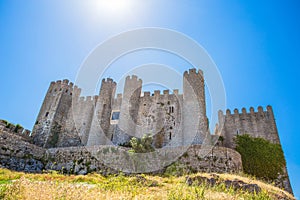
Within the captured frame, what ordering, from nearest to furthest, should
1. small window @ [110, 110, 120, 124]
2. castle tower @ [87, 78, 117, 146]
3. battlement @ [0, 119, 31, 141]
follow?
battlement @ [0, 119, 31, 141], castle tower @ [87, 78, 117, 146], small window @ [110, 110, 120, 124]

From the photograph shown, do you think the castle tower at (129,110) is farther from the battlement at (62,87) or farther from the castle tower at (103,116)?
the battlement at (62,87)

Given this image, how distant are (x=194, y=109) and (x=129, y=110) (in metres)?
7.99

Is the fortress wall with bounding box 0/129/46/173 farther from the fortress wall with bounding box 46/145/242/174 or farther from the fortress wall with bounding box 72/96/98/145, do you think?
the fortress wall with bounding box 72/96/98/145

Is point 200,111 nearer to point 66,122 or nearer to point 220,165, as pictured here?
point 220,165

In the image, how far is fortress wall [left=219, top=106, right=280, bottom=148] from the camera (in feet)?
81.4

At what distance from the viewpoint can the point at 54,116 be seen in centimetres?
2778

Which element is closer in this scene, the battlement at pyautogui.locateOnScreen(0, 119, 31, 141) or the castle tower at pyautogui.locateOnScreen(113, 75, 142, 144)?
the battlement at pyautogui.locateOnScreen(0, 119, 31, 141)

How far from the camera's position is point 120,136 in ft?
78.2

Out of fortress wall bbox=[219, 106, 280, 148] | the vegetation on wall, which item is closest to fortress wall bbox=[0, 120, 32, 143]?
fortress wall bbox=[219, 106, 280, 148]

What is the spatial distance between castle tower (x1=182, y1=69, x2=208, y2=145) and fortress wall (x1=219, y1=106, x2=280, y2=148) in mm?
5658

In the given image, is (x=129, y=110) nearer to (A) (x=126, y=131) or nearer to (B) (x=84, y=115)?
(A) (x=126, y=131)

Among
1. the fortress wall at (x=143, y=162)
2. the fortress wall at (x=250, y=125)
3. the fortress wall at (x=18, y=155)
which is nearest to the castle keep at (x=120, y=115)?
the fortress wall at (x=143, y=162)

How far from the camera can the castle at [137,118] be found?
78.0 feet

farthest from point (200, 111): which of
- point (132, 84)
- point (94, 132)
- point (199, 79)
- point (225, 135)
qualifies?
point (94, 132)
